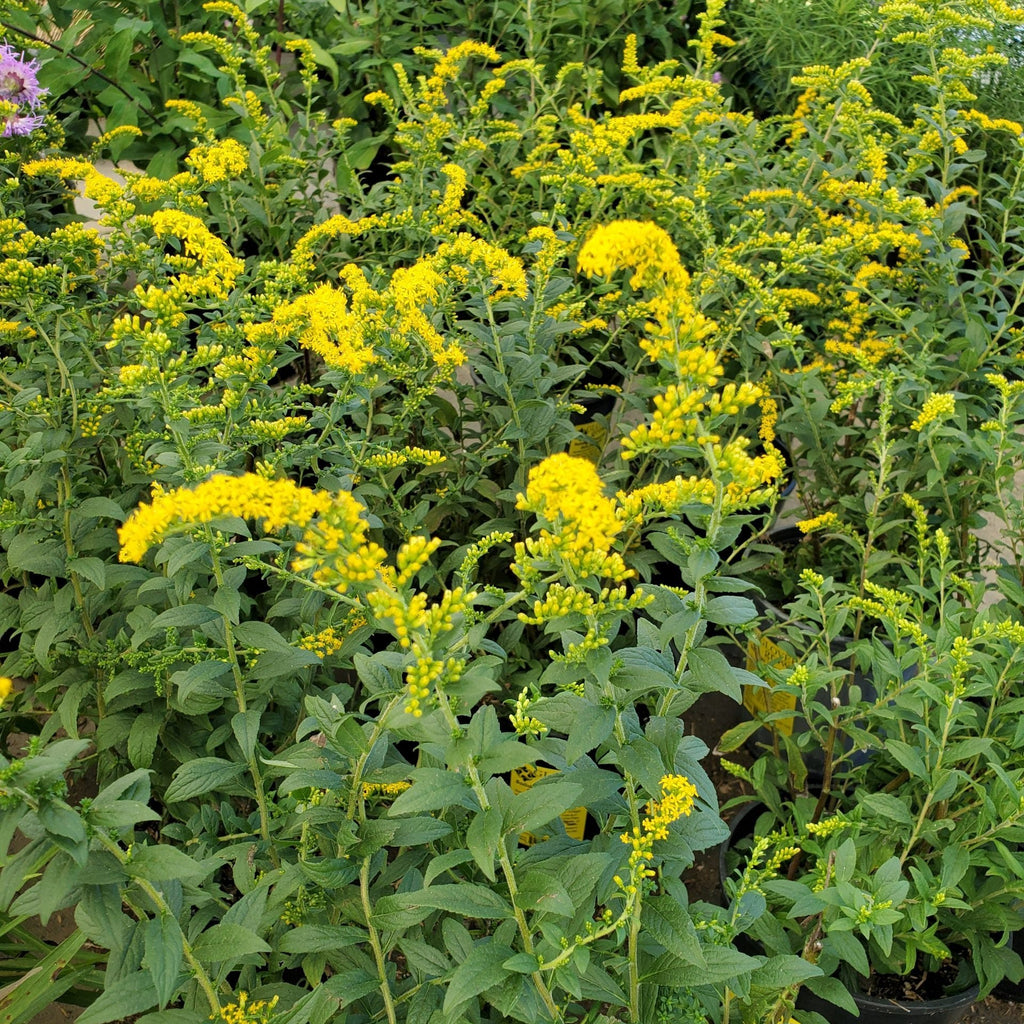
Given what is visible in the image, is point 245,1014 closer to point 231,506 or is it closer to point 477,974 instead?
point 477,974

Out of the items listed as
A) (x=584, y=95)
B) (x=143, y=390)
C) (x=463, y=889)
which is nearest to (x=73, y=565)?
(x=143, y=390)

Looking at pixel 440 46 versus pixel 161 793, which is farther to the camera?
pixel 440 46

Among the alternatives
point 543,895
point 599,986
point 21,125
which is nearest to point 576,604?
point 543,895

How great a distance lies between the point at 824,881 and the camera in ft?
4.71

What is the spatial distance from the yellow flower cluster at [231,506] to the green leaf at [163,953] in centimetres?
42

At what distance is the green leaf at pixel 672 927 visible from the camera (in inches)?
43.6

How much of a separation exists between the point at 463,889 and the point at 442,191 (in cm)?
205

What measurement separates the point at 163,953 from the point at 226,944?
0.10 meters

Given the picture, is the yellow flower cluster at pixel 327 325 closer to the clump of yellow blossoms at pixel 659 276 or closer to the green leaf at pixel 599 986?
the clump of yellow blossoms at pixel 659 276

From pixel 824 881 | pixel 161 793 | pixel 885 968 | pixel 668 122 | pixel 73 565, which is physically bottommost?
pixel 885 968

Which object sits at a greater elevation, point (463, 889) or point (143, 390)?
point (143, 390)

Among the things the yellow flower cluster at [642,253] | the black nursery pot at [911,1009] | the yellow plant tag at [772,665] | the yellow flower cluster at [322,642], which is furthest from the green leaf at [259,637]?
the black nursery pot at [911,1009]

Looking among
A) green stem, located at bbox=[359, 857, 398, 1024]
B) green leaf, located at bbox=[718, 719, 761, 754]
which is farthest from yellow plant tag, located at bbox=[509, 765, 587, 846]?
green stem, located at bbox=[359, 857, 398, 1024]

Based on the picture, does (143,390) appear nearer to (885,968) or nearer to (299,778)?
(299,778)
